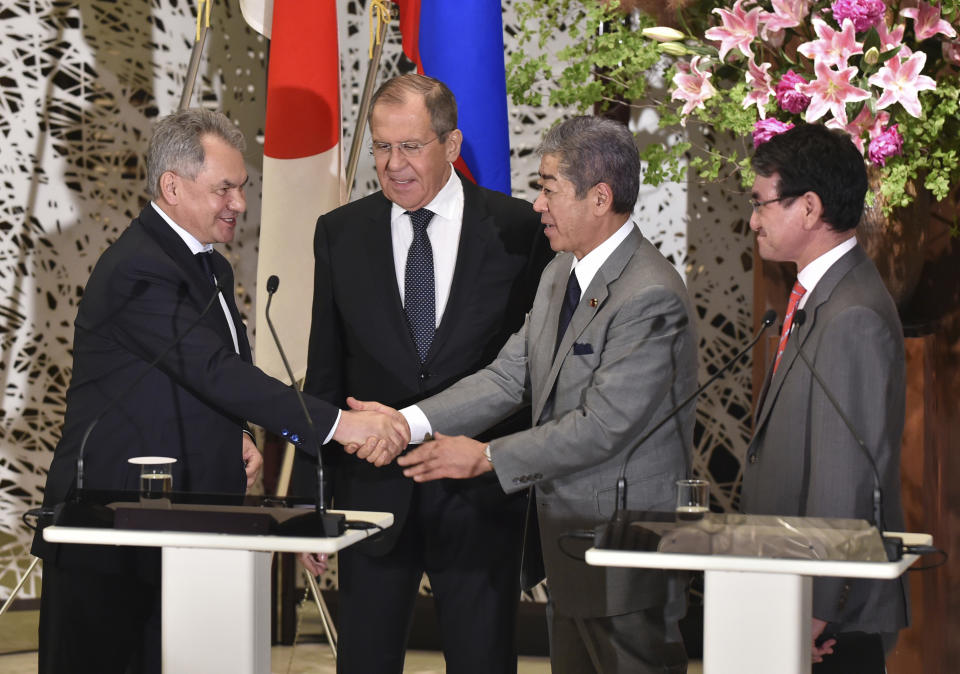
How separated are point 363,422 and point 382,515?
0.68 metres

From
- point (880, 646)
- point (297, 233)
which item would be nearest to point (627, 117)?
point (297, 233)

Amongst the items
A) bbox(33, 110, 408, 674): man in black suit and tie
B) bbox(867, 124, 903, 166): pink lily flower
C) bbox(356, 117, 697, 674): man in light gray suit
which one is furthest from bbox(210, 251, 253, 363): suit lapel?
bbox(867, 124, 903, 166): pink lily flower

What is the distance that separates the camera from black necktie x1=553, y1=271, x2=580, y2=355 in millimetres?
2643

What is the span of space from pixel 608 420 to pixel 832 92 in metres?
0.80

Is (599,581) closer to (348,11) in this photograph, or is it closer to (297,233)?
(297,233)

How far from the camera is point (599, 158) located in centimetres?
262

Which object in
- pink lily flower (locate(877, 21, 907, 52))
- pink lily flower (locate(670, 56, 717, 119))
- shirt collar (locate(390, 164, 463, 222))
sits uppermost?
pink lily flower (locate(877, 21, 907, 52))

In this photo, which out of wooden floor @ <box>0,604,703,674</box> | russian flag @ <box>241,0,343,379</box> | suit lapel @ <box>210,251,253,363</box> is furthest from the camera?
wooden floor @ <box>0,604,703,674</box>

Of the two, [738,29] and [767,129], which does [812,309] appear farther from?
[738,29]

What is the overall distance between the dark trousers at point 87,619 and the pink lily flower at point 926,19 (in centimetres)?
201

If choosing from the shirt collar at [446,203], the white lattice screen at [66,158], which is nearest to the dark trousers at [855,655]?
the shirt collar at [446,203]

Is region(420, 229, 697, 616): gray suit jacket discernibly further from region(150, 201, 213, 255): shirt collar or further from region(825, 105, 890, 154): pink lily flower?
region(150, 201, 213, 255): shirt collar

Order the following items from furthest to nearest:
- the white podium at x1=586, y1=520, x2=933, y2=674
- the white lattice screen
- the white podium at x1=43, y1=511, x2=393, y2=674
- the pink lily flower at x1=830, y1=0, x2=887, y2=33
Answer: the white lattice screen
the pink lily flower at x1=830, y1=0, x2=887, y2=33
the white podium at x1=43, y1=511, x2=393, y2=674
the white podium at x1=586, y1=520, x2=933, y2=674

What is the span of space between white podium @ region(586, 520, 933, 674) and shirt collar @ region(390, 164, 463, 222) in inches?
54.0
